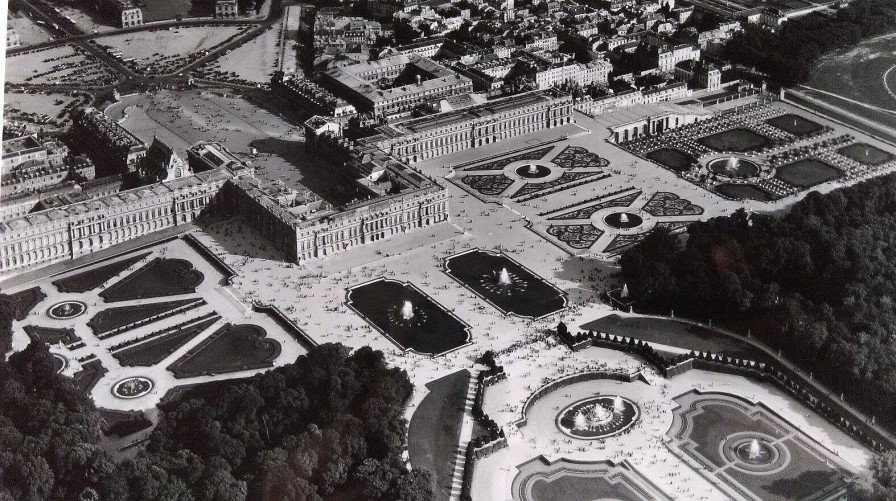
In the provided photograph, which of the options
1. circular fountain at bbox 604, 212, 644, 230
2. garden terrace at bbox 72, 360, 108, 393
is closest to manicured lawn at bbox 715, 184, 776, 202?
circular fountain at bbox 604, 212, 644, 230

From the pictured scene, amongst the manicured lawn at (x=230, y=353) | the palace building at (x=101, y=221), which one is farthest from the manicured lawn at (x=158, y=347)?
the palace building at (x=101, y=221)

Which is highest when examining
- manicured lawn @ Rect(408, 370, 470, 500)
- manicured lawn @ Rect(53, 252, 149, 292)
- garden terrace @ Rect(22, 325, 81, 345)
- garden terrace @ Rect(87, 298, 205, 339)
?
manicured lawn @ Rect(53, 252, 149, 292)

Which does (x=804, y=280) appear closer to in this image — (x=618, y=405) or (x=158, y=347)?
(x=618, y=405)

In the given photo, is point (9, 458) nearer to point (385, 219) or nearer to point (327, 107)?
point (385, 219)

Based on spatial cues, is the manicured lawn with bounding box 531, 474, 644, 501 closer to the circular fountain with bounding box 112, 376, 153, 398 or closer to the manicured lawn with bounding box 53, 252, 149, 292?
the circular fountain with bounding box 112, 376, 153, 398

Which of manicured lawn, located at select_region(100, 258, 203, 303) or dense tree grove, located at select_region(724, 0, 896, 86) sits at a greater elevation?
dense tree grove, located at select_region(724, 0, 896, 86)

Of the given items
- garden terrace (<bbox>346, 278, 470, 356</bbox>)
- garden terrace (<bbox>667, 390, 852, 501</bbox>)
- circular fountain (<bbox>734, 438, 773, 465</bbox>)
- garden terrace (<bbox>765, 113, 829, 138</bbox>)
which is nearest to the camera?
garden terrace (<bbox>667, 390, 852, 501</bbox>)
